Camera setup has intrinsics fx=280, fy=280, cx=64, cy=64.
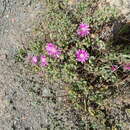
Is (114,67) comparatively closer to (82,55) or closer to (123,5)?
(82,55)

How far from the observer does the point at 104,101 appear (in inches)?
95.5

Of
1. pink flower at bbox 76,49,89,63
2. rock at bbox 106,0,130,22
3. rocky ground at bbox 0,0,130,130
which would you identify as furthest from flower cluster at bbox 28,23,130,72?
rock at bbox 106,0,130,22

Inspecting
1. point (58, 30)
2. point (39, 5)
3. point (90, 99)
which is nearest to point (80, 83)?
point (90, 99)

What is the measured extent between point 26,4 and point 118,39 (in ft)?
3.34

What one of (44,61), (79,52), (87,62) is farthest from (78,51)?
(44,61)

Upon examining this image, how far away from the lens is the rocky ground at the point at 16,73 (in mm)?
2453

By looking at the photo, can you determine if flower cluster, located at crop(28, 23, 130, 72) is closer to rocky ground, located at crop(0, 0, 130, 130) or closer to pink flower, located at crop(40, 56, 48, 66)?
pink flower, located at crop(40, 56, 48, 66)

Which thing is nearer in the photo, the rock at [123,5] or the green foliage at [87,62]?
the green foliage at [87,62]

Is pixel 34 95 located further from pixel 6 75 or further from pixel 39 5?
pixel 39 5

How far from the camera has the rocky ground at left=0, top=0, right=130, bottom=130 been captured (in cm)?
245

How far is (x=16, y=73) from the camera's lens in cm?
263

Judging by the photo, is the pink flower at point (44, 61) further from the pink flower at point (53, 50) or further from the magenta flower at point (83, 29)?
the magenta flower at point (83, 29)

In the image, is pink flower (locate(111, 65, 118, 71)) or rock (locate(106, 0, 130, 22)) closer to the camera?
pink flower (locate(111, 65, 118, 71))

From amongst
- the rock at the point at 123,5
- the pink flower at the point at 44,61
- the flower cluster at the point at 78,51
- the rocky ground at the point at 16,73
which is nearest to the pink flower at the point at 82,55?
the flower cluster at the point at 78,51
